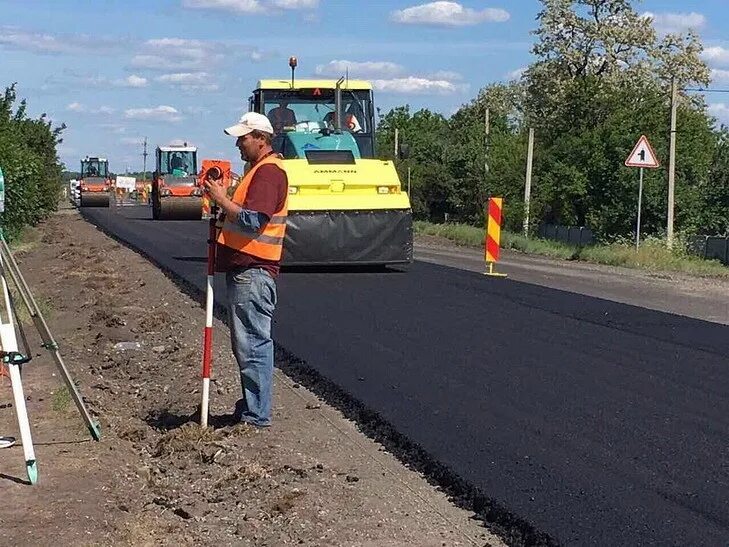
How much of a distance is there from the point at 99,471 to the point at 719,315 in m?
9.45

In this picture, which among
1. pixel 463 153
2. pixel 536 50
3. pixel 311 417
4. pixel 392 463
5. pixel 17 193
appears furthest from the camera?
pixel 536 50

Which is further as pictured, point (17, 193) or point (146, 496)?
point (17, 193)

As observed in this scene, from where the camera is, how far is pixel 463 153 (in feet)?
160

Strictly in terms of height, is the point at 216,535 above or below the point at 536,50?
below

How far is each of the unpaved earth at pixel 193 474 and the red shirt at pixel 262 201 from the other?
3.44ft

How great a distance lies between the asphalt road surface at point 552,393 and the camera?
234 inches

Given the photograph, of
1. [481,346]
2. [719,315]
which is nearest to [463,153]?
[719,315]

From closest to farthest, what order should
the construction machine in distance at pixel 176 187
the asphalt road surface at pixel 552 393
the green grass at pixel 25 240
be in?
the asphalt road surface at pixel 552 393, the green grass at pixel 25 240, the construction machine in distance at pixel 176 187

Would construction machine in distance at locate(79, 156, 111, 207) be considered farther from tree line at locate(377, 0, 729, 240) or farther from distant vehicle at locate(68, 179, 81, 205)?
tree line at locate(377, 0, 729, 240)

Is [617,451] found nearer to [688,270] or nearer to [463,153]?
[688,270]

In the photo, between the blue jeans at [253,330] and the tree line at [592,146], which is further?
the tree line at [592,146]

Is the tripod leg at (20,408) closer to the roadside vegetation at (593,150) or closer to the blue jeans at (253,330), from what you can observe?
the blue jeans at (253,330)

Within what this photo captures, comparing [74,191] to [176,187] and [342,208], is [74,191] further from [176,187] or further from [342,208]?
[342,208]

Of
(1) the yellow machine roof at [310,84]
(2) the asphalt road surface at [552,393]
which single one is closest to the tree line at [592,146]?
(1) the yellow machine roof at [310,84]
